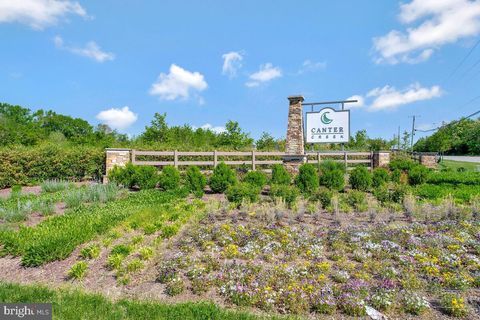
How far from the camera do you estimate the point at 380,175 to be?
36.0ft

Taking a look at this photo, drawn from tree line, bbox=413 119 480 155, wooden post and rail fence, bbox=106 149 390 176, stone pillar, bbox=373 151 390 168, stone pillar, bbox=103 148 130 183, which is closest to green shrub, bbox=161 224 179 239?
wooden post and rail fence, bbox=106 149 390 176

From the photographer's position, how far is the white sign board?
53.6ft

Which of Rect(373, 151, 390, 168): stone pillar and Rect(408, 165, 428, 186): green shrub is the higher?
Rect(373, 151, 390, 168): stone pillar

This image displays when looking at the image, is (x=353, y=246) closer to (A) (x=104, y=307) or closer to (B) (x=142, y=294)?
(B) (x=142, y=294)

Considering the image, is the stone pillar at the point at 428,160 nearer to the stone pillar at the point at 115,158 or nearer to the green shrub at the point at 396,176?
the green shrub at the point at 396,176

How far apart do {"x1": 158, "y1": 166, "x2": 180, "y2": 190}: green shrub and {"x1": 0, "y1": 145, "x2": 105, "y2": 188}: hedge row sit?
4.18 metres

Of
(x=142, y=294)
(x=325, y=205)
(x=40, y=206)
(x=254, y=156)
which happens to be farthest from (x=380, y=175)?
(x=40, y=206)

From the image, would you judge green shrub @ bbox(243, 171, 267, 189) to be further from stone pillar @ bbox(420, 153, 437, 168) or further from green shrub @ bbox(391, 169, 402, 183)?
stone pillar @ bbox(420, 153, 437, 168)

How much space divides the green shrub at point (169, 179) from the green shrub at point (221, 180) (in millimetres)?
1385

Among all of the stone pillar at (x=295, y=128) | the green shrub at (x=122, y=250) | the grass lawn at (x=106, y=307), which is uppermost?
the stone pillar at (x=295, y=128)

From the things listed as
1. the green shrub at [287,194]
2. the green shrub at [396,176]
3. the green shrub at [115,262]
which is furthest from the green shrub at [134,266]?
the green shrub at [396,176]

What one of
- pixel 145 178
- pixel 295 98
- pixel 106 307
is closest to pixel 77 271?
pixel 106 307

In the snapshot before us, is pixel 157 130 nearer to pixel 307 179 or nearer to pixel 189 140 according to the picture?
pixel 189 140

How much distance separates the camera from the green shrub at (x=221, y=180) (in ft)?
33.0
